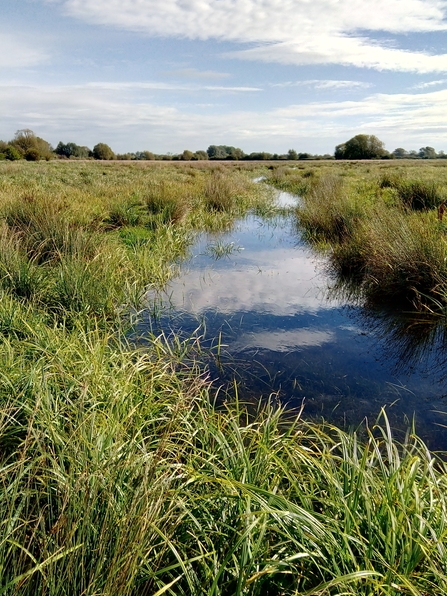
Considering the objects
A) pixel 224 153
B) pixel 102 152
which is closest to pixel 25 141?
pixel 102 152

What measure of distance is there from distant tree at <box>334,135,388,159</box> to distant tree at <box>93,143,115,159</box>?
3900 cm

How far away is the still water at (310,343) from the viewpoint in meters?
3.67

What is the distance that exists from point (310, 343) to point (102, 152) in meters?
63.5

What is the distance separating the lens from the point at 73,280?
4828 mm

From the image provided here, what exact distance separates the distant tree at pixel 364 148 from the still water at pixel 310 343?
70252 mm

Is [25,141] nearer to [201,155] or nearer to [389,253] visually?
[201,155]

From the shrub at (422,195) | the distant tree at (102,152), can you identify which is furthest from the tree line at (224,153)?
the shrub at (422,195)

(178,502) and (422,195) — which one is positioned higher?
(422,195)

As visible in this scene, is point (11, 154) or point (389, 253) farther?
point (11, 154)

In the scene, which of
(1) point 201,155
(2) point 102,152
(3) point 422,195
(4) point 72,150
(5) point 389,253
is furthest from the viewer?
(1) point 201,155

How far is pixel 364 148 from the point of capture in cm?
7075

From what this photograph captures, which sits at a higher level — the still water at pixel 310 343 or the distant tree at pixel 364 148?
the distant tree at pixel 364 148

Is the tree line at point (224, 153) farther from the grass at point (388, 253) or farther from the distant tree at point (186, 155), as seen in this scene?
the grass at point (388, 253)

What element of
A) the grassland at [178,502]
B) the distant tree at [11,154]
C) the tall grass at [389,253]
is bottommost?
the grassland at [178,502]
